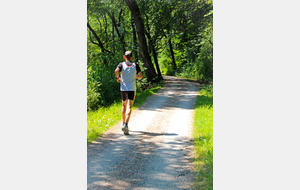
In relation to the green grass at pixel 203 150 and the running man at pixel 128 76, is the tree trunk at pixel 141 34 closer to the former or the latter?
the green grass at pixel 203 150

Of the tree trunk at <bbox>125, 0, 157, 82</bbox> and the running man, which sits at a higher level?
the tree trunk at <bbox>125, 0, 157, 82</bbox>

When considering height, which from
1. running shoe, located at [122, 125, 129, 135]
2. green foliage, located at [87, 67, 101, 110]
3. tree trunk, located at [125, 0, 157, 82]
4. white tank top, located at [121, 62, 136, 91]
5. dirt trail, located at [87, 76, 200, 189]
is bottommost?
dirt trail, located at [87, 76, 200, 189]

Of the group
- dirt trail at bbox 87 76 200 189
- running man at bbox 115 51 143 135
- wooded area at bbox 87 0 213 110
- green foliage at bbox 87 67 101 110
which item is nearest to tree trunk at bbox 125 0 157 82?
wooded area at bbox 87 0 213 110

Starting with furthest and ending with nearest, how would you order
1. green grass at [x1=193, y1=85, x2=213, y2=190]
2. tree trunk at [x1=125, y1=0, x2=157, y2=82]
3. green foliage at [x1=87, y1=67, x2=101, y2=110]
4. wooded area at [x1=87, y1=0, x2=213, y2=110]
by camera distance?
tree trunk at [x1=125, y1=0, x2=157, y2=82] → wooded area at [x1=87, y1=0, x2=213, y2=110] → green foliage at [x1=87, y1=67, x2=101, y2=110] → green grass at [x1=193, y1=85, x2=213, y2=190]

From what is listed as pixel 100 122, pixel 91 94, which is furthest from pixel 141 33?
pixel 100 122

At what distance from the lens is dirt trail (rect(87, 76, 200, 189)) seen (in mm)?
4133

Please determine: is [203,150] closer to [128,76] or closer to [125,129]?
[125,129]

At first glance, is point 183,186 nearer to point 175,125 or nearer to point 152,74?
point 175,125

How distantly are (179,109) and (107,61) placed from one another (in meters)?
6.76

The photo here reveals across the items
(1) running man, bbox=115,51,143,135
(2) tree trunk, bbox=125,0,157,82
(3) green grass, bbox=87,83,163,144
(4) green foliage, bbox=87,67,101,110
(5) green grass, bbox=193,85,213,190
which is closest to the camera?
(5) green grass, bbox=193,85,213,190

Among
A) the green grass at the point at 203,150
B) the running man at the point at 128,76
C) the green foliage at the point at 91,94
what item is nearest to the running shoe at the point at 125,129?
the running man at the point at 128,76

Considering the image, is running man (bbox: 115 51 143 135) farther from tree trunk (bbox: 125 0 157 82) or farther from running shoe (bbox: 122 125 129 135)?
tree trunk (bbox: 125 0 157 82)

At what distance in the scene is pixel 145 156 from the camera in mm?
5234

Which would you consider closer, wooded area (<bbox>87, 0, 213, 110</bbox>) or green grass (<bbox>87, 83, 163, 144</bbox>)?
green grass (<bbox>87, 83, 163, 144</bbox>)
